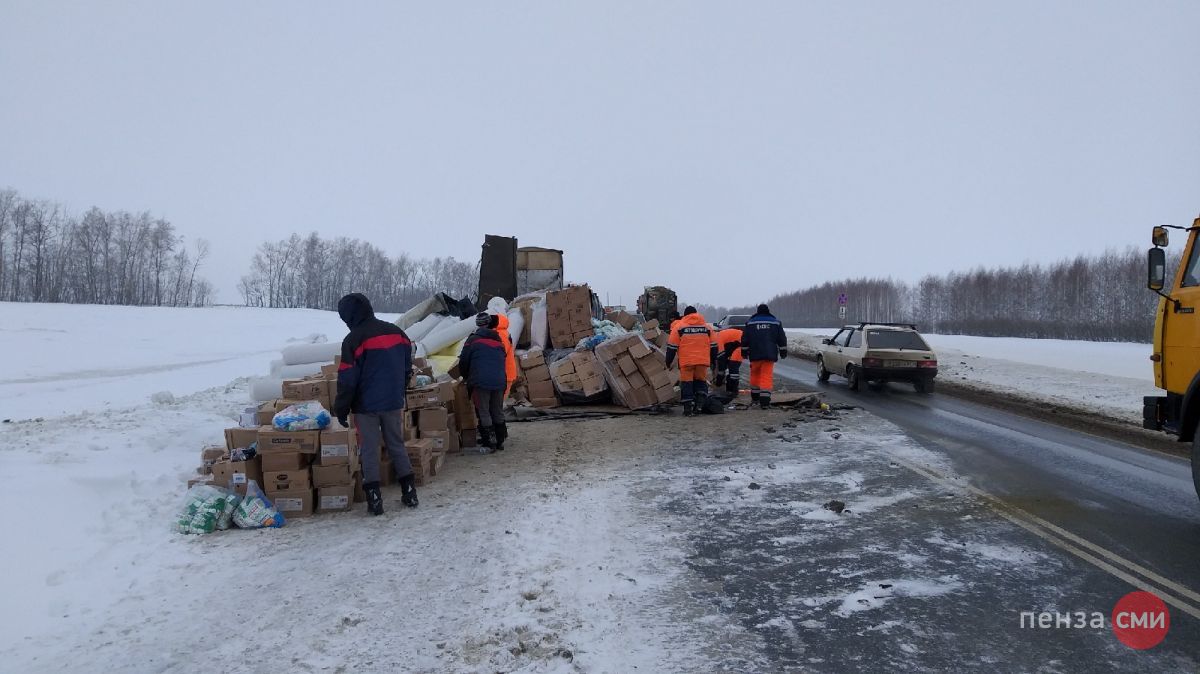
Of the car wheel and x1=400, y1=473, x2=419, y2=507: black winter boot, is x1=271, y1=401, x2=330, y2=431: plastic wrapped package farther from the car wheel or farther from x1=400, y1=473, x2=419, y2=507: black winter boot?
the car wheel

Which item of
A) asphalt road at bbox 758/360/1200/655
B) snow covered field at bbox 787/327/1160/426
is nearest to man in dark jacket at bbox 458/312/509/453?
asphalt road at bbox 758/360/1200/655

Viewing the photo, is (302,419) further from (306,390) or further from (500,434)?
(500,434)

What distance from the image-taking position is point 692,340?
1124 centimetres

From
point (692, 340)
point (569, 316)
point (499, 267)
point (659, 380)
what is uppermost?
point (499, 267)

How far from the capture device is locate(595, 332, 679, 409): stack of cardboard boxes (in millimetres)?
12102

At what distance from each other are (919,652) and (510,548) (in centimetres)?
282

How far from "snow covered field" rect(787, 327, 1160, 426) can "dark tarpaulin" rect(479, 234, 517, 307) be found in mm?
13190

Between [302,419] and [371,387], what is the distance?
73cm

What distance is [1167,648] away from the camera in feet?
10.7

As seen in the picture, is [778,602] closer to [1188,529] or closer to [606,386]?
[1188,529]

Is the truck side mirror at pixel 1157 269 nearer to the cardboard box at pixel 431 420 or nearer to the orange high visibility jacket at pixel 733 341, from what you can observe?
the orange high visibility jacket at pixel 733 341

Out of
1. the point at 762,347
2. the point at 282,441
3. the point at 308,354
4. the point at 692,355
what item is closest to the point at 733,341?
the point at 762,347

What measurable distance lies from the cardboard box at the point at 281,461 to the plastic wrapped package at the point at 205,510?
0.35m

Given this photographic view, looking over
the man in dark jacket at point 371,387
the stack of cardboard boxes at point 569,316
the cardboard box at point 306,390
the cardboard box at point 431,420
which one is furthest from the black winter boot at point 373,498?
the stack of cardboard boxes at point 569,316
